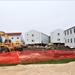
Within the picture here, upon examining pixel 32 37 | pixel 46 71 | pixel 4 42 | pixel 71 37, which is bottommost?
pixel 46 71

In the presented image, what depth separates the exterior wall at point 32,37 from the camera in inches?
3506

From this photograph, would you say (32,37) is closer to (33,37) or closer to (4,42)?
(33,37)

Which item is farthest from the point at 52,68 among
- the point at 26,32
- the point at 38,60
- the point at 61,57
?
the point at 26,32

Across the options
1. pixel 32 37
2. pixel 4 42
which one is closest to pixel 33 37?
pixel 32 37

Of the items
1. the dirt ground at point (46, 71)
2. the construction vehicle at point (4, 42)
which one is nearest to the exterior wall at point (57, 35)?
the construction vehicle at point (4, 42)

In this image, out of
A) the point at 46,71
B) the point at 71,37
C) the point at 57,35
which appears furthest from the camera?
the point at 57,35

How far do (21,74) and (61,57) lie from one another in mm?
8722

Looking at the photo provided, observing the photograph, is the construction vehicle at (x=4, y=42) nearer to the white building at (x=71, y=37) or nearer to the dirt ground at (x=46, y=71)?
the dirt ground at (x=46, y=71)

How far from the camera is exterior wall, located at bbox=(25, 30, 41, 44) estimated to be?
89062mm

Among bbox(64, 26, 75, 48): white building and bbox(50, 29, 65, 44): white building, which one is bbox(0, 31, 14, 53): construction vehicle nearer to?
bbox(64, 26, 75, 48): white building

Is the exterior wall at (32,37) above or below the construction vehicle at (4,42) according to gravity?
above

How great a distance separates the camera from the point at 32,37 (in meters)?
89.7

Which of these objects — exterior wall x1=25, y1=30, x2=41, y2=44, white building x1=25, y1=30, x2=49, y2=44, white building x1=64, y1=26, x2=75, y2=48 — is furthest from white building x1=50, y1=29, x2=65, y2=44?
white building x1=64, y1=26, x2=75, y2=48

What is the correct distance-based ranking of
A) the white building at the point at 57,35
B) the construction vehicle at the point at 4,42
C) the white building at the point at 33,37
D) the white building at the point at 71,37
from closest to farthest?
1. the construction vehicle at the point at 4,42
2. the white building at the point at 71,37
3. the white building at the point at 57,35
4. the white building at the point at 33,37
